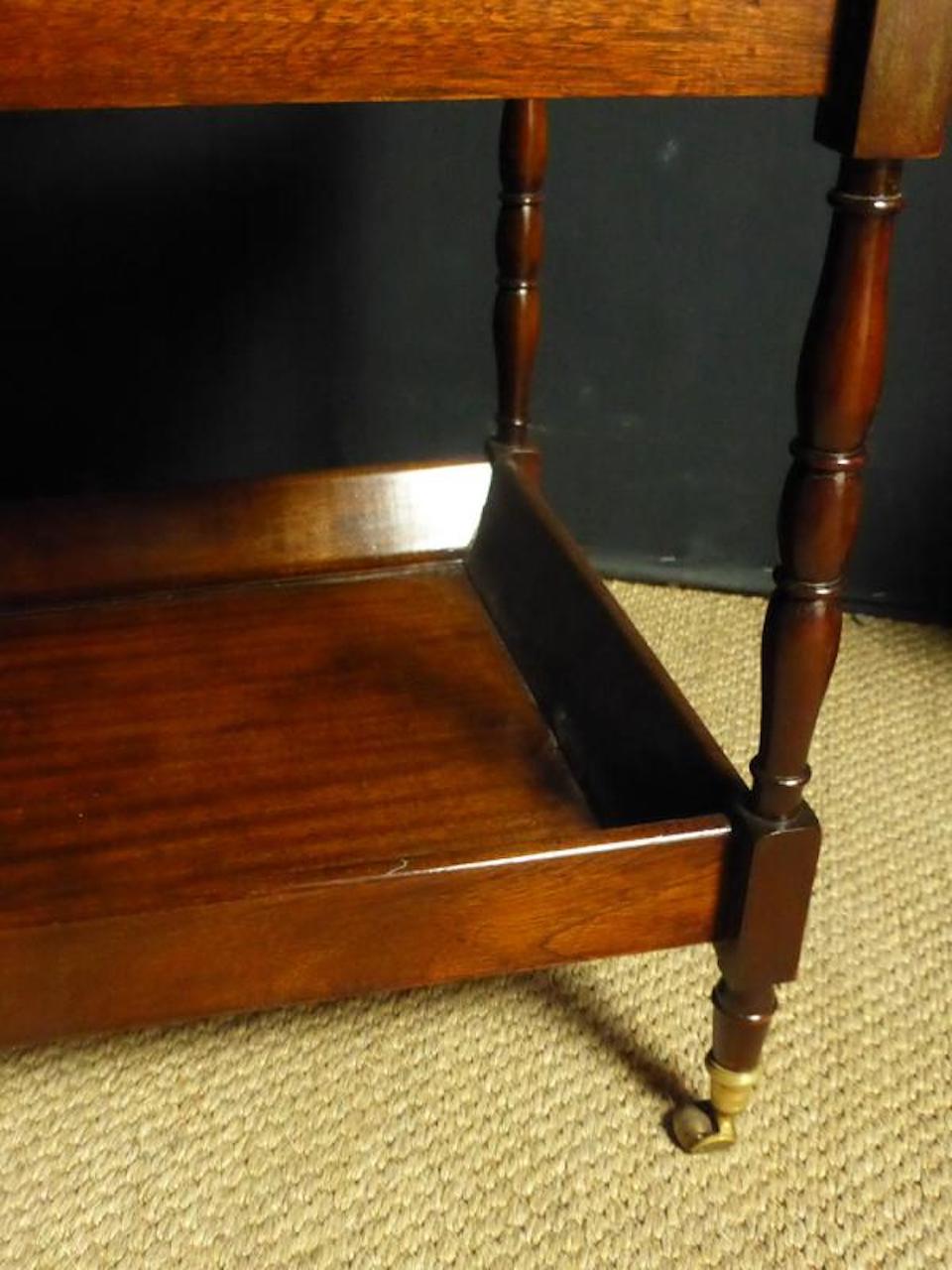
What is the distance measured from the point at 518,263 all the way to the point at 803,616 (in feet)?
1.55

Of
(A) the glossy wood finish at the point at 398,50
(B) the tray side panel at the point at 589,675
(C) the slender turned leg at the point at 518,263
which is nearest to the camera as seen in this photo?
(A) the glossy wood finish at the point at 398,50

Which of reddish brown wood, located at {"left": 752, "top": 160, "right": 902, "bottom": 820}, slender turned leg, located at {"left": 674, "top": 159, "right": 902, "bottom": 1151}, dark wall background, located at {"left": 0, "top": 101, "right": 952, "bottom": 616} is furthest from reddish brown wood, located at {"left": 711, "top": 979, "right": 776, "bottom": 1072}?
dark wall background, located at {"left": 0, "top": 101, "right": 952, "bottom": 616}

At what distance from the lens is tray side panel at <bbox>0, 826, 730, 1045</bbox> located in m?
0.63

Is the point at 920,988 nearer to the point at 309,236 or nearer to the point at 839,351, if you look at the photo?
the point at 839,351

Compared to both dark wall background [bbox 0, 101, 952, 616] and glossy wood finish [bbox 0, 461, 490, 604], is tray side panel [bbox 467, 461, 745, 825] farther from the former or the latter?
dark wall background [bbox 0, 101, 952, 616]

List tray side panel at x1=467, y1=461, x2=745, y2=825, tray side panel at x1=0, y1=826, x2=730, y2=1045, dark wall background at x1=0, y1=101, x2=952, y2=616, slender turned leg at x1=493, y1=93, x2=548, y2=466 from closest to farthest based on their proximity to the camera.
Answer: tray side panel at x1=0, y1=826, x2=730, y2=1045 → tray side panel at x1=467, y1=461, x2=745, y2=825 → slender turned leg at x1=493, y1=93, x2=548, y2=466 → dark wall background at x1=0, y1=101, x2=952, y2=616

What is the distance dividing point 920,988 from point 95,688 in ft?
1.81

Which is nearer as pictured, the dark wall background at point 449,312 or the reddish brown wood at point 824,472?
the reddish brown wood at point 824,472

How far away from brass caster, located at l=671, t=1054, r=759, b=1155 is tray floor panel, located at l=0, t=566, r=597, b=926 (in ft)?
0.50

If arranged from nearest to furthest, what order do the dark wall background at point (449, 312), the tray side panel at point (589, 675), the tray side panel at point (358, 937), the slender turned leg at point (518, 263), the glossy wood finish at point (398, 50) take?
the glossy wood finish at point (398, 50), the tray side panel at point (358, 937), the tray side panel at point (589, 675), the slender turned leg at point (518, 263), the dark wall background at point (449, 312)

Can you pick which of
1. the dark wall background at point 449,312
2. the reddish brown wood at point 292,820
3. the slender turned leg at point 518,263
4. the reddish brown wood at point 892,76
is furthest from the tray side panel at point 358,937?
the dark wall background at point 449,312

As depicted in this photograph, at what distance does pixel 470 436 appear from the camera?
4.31 ft

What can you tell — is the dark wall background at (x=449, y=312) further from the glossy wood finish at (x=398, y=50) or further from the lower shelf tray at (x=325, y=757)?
the glossy wood finish at (x=398, y=50)

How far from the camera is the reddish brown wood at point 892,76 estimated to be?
51cm
